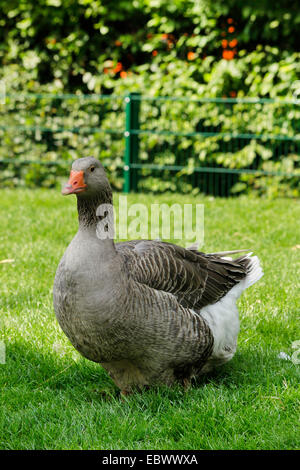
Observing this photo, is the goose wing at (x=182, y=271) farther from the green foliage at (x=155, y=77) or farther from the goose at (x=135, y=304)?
the green foliage at (x=155, y=77)

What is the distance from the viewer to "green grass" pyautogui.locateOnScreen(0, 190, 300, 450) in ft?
9.96

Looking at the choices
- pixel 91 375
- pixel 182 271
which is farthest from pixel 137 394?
pixel 182 271

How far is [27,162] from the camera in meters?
10.2

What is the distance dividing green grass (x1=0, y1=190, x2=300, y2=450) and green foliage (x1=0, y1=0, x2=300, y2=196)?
12.0ft

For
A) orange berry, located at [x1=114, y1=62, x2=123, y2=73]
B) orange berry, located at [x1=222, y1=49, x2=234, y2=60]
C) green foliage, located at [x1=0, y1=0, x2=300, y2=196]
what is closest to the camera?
green foliage, located at [x1=0, y1=0, x2=300, y2=196]

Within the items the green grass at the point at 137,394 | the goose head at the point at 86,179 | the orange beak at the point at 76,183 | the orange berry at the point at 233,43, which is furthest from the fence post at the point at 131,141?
the orange beak at the point at 76,183

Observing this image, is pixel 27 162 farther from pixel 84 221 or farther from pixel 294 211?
pixel 84 221

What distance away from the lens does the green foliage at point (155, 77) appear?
9.23m

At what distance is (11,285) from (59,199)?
3.46 m

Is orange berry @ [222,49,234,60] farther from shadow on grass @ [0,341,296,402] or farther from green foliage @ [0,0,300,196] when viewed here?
shadow on grass @ [0,341,296,402]

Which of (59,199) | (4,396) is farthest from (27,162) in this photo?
(4,396)

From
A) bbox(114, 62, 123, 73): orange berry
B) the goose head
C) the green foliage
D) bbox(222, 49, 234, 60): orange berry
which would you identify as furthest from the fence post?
the goose head

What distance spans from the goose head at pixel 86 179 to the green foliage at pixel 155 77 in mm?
6231

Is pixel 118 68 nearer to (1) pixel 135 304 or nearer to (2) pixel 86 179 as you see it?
(2) pixel 86 179
